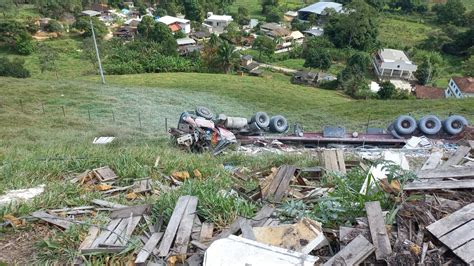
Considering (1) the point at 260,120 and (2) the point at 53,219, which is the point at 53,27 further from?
(2) the point at 53,219

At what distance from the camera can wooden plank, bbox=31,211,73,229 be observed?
513 centimetres

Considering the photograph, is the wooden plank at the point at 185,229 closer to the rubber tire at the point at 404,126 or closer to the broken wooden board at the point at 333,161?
the broken wooden board at the point at 333,161

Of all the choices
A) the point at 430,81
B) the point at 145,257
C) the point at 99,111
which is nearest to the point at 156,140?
the point at 99,111

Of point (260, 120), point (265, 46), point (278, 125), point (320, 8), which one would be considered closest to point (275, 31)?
point (265, 46)

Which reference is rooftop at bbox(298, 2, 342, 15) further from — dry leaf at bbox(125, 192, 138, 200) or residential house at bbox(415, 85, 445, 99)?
dry leaf at bbox(125, 192, 138, 200)

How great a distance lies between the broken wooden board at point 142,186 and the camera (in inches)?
257

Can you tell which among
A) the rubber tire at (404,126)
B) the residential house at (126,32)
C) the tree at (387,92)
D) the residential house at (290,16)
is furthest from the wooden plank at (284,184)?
the residential house at (290,16)

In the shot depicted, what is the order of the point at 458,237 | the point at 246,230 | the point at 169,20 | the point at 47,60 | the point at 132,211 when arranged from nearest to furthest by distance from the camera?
1. the point at 458,237
2. the point at 246,230
3. the point at 132,211
4. the point at 47,60
5. the point at 169,20

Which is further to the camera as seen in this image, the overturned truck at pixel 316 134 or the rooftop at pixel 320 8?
the rooftop at pixel 320 8

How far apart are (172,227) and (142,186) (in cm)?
211

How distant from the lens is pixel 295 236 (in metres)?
4.16

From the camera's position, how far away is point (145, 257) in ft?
14.2

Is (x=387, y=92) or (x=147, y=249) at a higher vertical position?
(x=147, y=249)

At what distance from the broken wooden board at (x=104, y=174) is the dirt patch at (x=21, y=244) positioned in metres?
1.81
